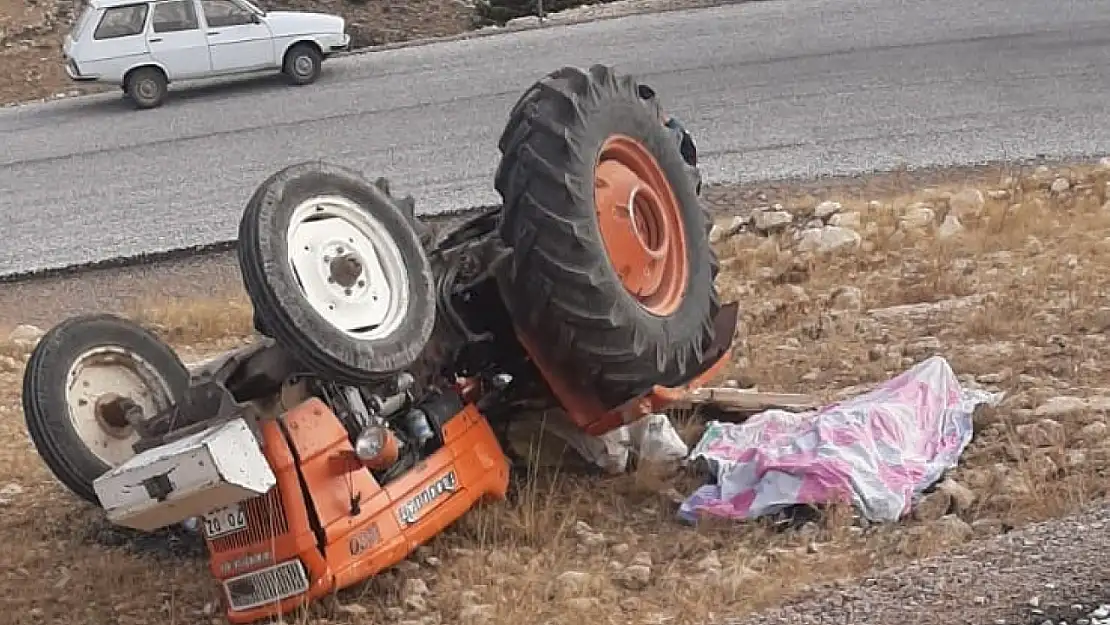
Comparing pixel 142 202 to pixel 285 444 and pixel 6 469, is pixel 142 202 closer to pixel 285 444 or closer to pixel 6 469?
pixel 6 469

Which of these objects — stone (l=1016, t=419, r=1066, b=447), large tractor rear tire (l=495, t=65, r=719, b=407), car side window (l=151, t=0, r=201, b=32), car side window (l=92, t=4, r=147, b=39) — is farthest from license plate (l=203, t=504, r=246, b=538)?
car side window (l=92, t=4, r=147, b=39)

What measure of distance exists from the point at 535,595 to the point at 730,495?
2.64 ft

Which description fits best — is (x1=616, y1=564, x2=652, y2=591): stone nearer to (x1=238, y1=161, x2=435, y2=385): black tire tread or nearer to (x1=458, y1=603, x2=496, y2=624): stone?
(x1=458, y1=603, x2=496, y2=624): stone

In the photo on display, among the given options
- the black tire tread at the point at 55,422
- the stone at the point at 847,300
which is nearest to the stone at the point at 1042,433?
the stone at the point at 847,300

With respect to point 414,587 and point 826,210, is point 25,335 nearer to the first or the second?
point 826,210

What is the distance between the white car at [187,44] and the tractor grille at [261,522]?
14.5 m

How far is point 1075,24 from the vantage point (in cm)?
1617

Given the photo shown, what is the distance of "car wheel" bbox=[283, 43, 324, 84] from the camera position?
1811cm

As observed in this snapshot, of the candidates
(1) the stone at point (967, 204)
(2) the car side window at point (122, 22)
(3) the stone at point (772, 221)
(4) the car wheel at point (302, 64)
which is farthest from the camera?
(2) the car side window at point (122, 22)

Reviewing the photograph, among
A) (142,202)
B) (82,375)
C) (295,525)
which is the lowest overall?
(142,202)

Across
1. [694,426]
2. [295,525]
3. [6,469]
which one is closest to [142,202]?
[6,469]

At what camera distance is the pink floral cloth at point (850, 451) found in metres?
4.56

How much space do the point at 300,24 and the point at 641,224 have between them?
45.5 ft

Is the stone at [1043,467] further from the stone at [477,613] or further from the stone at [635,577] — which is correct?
the stone at [477,613]
